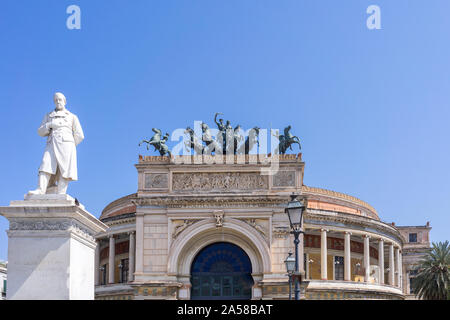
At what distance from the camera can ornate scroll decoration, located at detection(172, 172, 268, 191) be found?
50844mm

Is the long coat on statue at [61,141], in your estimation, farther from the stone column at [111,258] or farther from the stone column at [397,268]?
the stone column at [397,268]

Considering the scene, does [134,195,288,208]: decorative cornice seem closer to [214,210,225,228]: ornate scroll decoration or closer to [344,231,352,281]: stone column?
[214,210,225,228]: ornate scroll decoration

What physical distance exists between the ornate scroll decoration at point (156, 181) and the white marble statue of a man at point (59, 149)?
3738 centimetres

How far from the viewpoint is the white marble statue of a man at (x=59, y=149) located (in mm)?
13211

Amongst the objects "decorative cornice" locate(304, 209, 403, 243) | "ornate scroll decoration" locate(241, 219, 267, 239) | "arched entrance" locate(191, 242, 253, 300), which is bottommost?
"arched entrance" locate(191, 242, 253, 300)

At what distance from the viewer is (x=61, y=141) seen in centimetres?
1341

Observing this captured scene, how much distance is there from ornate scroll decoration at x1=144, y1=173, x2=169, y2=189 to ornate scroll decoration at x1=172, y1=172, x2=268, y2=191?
62cm

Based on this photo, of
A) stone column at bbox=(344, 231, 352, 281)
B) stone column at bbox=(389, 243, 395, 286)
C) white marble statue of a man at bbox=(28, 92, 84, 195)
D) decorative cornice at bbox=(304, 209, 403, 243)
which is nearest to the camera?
white marble statue of a man at bbox=(28, 92, 84, 195)

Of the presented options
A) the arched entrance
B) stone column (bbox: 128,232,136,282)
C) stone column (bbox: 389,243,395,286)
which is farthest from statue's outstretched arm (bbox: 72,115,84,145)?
stone column (bbox: 389,243,395,286)

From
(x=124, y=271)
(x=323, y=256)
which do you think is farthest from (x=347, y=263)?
(x=124, y=271)

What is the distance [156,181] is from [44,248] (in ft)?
127

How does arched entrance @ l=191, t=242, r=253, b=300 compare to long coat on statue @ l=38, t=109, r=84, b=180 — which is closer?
long coat on statue @ l=38, t=109, r=84, b=180
